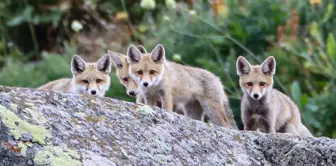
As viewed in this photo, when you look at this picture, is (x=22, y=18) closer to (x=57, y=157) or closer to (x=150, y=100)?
(x=150, y=100)

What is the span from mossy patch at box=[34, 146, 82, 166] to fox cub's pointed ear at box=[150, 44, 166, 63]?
174 inches

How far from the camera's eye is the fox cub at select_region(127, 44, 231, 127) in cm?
906

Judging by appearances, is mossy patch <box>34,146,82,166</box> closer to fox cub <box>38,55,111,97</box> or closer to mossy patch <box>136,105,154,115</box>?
mossy patch <box>136,105,154,115</box>

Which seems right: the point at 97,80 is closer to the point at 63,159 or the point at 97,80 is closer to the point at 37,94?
the point at 37,94

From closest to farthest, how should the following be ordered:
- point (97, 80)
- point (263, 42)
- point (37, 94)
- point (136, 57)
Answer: point (37, 94) → point (136, 57) → point (97, 80) → point (263, 42)

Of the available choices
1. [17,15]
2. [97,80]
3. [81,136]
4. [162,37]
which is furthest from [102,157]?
[17,15]

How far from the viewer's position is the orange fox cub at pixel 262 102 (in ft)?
29.6

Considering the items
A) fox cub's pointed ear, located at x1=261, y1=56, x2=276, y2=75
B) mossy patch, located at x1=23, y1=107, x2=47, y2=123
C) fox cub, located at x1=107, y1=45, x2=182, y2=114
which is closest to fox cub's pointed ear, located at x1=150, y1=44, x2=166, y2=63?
fox cub, located at x1=107, y1=45, x2=182, y2=114

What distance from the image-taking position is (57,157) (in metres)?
4.70

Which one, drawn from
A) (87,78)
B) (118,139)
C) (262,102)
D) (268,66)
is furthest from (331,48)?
(118,139)

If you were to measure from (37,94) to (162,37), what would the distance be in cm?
804

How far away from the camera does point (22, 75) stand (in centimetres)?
Result: 1374

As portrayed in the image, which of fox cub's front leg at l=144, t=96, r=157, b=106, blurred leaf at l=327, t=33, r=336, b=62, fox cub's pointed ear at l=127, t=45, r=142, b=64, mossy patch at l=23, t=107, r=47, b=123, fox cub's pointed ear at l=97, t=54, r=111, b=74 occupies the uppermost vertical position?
blurred leaf at l=327, t=33, r=336, b=62

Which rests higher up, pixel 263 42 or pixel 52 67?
pixel 263 42
